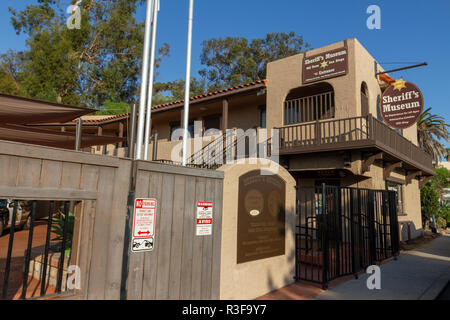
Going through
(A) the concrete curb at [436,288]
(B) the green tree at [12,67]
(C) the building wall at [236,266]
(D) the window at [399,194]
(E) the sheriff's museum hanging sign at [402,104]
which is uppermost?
(B) the green tree at [12,67]

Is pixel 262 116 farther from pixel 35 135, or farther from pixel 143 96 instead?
pixel 143 96

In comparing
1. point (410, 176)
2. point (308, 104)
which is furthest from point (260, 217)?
point (410, 176)

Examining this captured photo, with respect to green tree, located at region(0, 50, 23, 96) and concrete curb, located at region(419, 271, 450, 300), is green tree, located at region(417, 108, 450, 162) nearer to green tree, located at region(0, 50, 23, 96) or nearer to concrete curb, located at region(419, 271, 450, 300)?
concrete curb, located at region(419, 271, 450, 300)

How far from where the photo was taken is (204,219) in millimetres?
4910

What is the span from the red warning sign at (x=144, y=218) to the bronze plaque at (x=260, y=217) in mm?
1825

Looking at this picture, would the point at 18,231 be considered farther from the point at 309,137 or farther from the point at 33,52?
the point at 33,52

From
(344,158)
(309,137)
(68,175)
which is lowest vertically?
(68,175)

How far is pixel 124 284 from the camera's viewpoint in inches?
151

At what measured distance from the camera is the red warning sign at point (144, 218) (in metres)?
3.98

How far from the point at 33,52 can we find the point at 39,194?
113 feet

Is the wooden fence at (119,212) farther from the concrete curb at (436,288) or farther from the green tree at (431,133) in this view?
the green tree at (431,133)

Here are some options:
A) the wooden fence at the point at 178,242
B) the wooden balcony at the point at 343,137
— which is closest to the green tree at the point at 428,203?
the wooden balcony at the point at 343,137

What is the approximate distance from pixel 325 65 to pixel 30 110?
35.5 feet

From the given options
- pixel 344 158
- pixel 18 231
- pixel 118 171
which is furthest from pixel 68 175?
pixel 18 231
